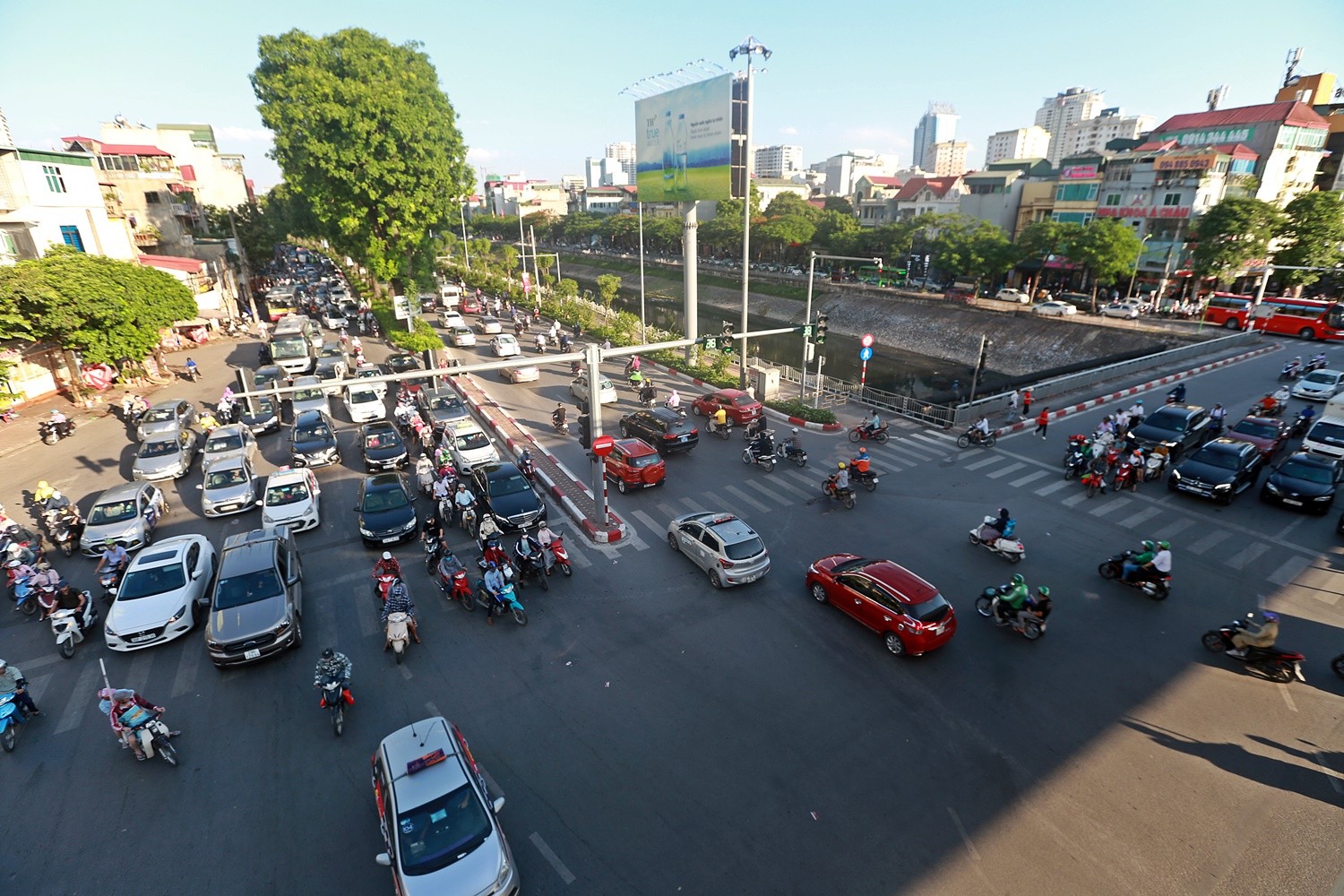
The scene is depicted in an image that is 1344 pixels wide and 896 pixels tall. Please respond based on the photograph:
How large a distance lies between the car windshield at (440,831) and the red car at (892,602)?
8491 millimetres

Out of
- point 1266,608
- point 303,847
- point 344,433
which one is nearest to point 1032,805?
point 1266,608

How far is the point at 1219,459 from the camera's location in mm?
19031

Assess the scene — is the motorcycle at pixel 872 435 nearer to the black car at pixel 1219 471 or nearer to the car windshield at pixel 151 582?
the black car at pixel 1219 471

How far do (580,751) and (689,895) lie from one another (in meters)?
3.01

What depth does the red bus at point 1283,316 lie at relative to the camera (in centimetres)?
3769

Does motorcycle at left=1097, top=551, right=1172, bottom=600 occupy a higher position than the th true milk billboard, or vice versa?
the th true milk billboard

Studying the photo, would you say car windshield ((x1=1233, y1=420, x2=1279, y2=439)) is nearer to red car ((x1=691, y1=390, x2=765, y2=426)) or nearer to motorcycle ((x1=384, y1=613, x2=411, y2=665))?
red car ((x1=691, y1=390, x2=765, y2=426))

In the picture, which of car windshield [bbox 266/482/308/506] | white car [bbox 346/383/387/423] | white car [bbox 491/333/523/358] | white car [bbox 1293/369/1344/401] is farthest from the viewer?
white car [bbox 491/333/523/358]

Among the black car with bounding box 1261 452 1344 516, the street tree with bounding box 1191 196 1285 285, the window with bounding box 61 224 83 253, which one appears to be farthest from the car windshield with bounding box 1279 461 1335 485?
the window with bounding box 61 224 83 253

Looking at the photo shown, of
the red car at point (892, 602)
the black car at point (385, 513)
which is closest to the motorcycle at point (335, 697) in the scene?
the black car at point (385, 513)

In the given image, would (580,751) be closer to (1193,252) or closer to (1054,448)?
(1054,448)

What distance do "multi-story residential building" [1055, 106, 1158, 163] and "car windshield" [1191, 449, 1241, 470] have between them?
615 ft

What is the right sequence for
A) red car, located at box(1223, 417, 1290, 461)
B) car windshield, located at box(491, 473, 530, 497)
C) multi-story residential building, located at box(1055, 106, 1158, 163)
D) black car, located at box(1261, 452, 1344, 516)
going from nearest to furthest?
black car, located at box(1261, 452, 1344, 516)
car windshield, located at box(491, 473, 530, 497)
red car, located at box(1223, 417, 1290, 461)
multi-story residential building, located at box(1055, 106, 1158, 163)

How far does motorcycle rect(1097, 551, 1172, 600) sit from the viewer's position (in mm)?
14055
